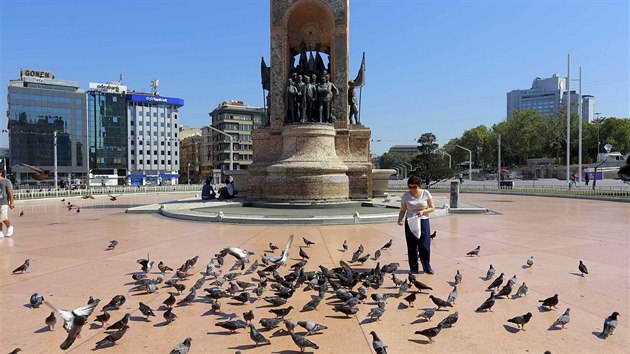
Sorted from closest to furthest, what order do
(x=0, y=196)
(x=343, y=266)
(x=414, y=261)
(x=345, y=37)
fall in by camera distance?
(x=343, y=266) → (x=414, y=261) → (x=0, y=196) → (x=345, y=37)

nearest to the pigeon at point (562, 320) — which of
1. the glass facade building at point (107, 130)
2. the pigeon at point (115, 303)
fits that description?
the pigeon at point (115, 303)

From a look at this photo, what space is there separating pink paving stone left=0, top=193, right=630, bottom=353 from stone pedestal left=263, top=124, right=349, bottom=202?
4440 millimetres

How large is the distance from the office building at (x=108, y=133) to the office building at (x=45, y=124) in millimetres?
2203

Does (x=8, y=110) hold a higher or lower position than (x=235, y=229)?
higher

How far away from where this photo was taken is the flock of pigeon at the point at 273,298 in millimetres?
4277

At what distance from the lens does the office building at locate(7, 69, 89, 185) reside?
8725cm

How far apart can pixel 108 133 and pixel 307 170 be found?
318ft

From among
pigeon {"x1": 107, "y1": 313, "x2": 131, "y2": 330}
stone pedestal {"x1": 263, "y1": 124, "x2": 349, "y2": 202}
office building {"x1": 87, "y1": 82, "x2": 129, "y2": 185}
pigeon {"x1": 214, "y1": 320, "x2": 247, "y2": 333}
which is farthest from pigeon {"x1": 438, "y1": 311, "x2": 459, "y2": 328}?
office building {"x1": 87, "y1": 82, "x2": 129, "y2": 185}

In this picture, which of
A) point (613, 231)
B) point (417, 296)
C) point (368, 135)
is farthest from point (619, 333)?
point (368, 135)

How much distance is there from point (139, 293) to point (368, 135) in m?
15.2

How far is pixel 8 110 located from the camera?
284ft

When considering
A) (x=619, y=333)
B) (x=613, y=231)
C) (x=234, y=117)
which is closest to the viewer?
(x=619, y=333)

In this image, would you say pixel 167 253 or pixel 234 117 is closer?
pixel 167 253

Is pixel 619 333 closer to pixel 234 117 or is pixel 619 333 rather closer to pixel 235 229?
pixel 235 229
